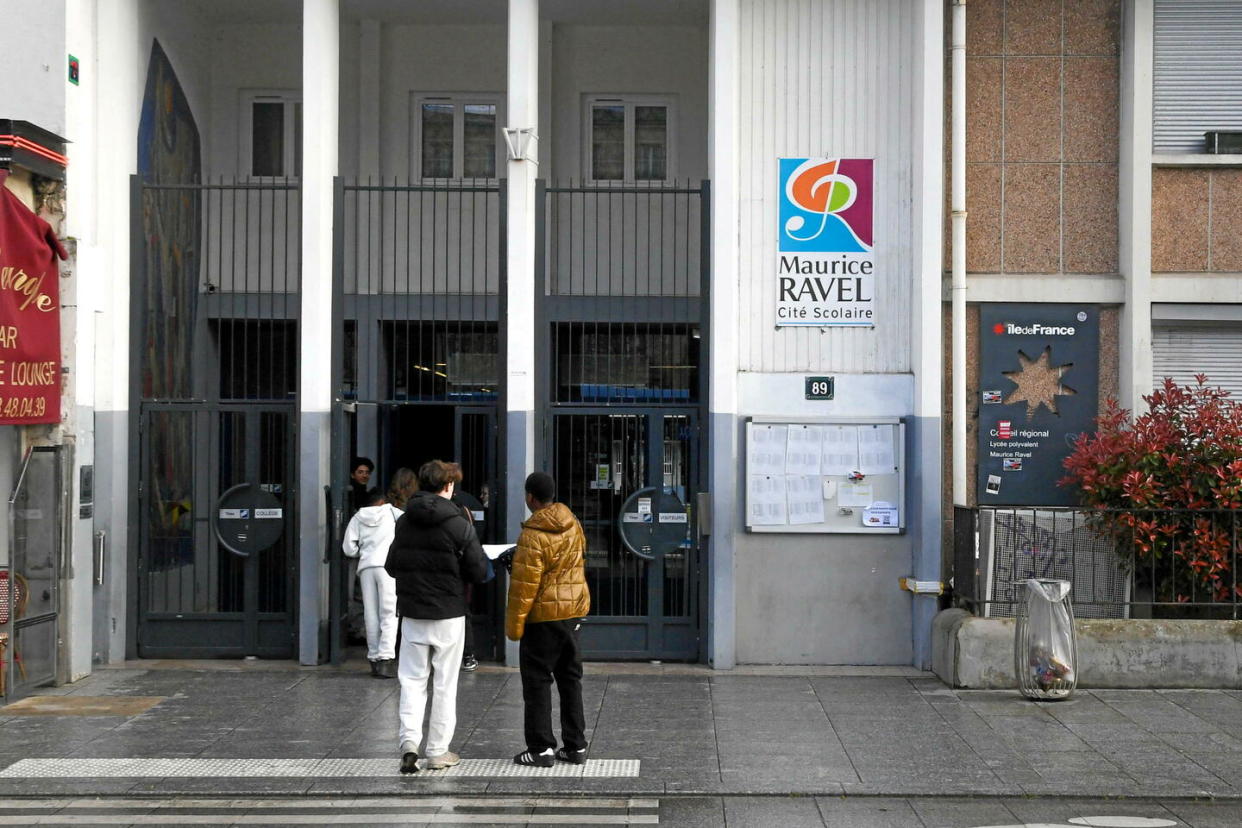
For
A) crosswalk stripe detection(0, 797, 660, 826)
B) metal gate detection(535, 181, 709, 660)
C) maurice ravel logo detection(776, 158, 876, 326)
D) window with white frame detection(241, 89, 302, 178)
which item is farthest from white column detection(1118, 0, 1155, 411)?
window with white frame detection(241, 89, 302, 178)

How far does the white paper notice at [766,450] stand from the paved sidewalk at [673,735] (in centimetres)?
177

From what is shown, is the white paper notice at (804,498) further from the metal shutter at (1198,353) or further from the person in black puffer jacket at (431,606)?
the person in black puffer jacket at (431,606)

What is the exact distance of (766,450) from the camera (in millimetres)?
11430

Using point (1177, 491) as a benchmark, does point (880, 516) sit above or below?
below

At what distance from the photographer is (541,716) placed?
8.05 m

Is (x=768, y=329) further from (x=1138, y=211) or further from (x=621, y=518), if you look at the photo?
→ (x=1138, y=211)

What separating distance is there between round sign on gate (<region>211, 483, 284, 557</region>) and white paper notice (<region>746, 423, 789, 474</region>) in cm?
428

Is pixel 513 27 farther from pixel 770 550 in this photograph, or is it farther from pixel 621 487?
pixel 770 550

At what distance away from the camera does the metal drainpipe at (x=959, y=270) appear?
37.4 feet

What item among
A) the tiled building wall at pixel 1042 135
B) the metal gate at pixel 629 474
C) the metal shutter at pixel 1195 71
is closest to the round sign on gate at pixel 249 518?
the metal gate at pixel 629 474

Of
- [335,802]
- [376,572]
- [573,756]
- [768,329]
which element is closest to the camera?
[335,802]

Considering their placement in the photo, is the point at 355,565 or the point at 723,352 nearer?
the point at 723,352

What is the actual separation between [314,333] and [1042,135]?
6746 mm

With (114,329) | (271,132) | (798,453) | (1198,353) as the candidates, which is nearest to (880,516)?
(798,453)
